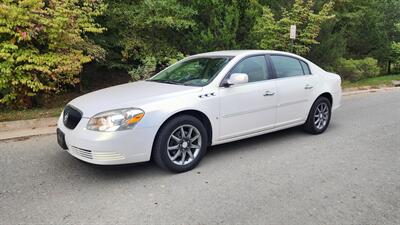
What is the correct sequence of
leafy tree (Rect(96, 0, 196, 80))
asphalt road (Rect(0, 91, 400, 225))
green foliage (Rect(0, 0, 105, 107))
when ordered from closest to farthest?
asphalt road (Rect(0, 91, 400, 225)) → green foliage (Rect(0, 0, 105, 107)) → leafy tree (Rect(96, 0, 196, 80))

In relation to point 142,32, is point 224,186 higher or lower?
lower

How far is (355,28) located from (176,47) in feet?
37.7

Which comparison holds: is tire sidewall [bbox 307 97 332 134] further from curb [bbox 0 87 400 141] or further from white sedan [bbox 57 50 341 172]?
curb [bbox 0 87 400 141]

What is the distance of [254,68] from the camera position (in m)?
5.66

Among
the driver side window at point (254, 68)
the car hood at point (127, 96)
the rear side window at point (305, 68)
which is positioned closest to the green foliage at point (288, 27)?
the rear side window at point (305, 68)

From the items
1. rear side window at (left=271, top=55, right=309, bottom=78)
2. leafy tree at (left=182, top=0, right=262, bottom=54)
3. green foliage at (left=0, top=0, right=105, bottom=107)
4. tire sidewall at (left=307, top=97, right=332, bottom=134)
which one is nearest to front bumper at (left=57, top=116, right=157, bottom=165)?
rear side window at (left=271, top=55, right=309, bottom=78)

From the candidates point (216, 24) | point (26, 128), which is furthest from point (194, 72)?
point (216, 24)

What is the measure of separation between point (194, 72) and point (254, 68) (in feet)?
2.97

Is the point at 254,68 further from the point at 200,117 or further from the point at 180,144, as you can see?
the point at 180,144

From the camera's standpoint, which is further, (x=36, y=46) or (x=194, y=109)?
(x=36, y=46)

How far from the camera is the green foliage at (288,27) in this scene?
465 inches

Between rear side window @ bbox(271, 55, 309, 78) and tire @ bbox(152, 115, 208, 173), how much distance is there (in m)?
1.82

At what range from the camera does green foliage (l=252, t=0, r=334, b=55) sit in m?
11.8

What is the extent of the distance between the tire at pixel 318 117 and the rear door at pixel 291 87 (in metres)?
0.17
